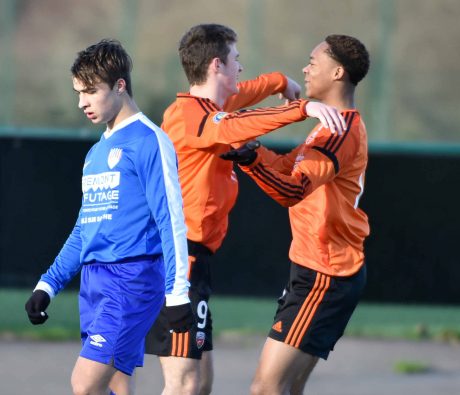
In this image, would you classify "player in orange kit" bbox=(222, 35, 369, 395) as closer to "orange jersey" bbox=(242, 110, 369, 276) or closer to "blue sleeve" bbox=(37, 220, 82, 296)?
"orange jersey" bbox=(242, 110, 369, 276)

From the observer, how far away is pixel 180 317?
499cm

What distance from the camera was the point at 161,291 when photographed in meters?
5.32

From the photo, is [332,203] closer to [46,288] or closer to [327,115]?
[327,115]

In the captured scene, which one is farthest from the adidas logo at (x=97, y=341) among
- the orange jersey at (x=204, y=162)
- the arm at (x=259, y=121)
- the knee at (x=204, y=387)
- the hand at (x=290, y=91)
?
the hand at (x=290, y=91)

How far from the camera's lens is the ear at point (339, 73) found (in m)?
6.00

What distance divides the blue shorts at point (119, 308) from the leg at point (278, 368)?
0.74 metres

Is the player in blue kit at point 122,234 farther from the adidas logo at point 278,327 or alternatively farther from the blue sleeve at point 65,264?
the adidas logo at point 278,327

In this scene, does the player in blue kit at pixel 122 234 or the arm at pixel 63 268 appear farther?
the arm at pixel 63 268

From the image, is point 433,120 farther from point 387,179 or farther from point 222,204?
point 222,204

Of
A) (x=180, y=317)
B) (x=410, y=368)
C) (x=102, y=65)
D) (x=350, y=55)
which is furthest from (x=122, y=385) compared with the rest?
(x=410, y=368)

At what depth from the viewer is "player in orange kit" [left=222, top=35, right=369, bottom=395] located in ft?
19.0

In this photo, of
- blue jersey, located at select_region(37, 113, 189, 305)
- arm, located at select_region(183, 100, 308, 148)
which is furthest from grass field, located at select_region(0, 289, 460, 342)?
blue jersey, located at select_region(37, 113, 189, 305)

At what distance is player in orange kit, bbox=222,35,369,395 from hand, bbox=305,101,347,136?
5.6 inches

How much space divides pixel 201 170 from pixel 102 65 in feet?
2.97
